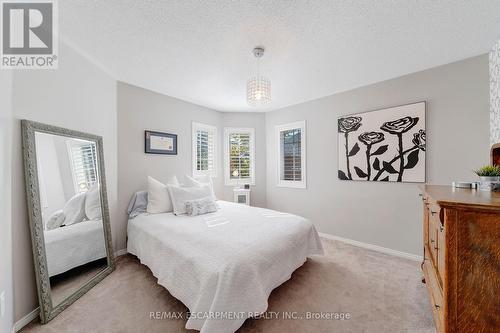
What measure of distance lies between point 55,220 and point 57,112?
104 cm

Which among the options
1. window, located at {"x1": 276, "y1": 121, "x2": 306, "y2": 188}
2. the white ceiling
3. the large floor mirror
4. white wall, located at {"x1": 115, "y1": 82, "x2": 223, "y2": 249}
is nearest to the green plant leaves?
window, located at {"x1": 276, "y1": 121, "x2": 306, "y2": 188}

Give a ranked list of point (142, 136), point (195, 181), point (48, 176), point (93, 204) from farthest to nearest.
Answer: point (195, 181) → point (142, 136) → point (93, 204) → point (48, 176)

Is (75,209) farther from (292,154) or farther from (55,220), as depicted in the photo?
(292,154)

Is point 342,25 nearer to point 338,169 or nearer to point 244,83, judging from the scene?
point 244,83

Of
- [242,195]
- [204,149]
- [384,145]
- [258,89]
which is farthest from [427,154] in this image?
[204,149]

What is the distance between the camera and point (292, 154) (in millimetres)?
4043

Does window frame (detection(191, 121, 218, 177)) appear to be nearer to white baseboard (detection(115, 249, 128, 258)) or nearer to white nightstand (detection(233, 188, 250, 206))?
white nightstand (detection(233, 188, 250, 206))

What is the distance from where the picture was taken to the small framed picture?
3.11 m

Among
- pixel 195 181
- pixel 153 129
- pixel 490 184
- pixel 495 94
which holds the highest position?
pixel 495 94

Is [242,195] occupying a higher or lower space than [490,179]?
lower

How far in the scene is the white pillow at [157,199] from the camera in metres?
2.78

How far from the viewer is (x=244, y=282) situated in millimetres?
1484

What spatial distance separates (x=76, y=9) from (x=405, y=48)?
3.10m

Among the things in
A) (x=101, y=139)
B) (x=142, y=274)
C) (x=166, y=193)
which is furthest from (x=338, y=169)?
(x=101, y=139)
